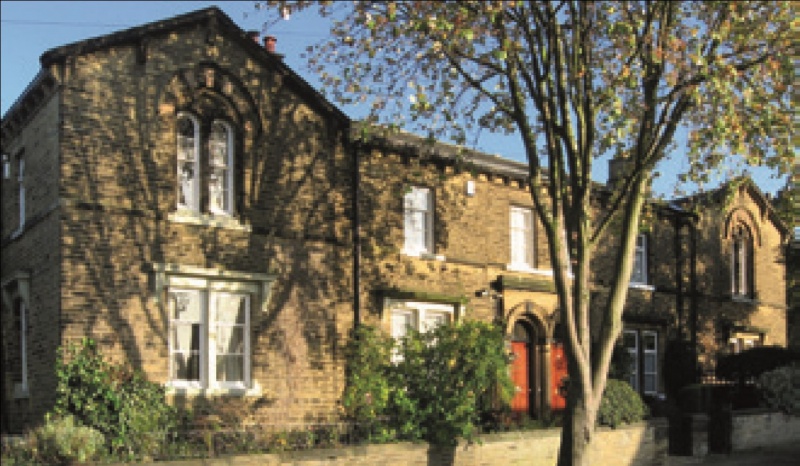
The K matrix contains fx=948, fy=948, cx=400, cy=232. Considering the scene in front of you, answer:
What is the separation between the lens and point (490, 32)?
14.2m

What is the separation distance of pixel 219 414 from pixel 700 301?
17.9m

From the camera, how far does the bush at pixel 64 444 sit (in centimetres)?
1280

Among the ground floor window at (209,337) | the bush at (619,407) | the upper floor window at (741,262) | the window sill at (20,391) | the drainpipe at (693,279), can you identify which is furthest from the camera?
the upper floor window at (741,262)

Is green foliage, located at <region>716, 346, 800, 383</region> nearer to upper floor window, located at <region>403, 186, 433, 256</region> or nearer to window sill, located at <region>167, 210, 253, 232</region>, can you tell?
upper floor window, located at <region>403, 186, 433, 256</region>

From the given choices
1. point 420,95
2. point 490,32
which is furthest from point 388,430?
point 490,32

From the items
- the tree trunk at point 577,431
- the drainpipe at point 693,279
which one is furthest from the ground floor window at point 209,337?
the drainpipe at point 693,279

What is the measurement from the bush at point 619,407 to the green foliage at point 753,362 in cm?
748

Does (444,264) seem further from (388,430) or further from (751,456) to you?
(751,456)

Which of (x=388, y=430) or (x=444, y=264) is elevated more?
(x=444, y=264)

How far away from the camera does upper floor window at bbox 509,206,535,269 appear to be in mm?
23984

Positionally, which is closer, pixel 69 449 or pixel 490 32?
pixel 69 449

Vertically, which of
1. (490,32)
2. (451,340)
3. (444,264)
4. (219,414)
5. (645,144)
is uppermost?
(490,32)

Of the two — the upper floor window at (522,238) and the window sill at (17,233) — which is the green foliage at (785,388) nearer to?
the upper floor window at (522,238)

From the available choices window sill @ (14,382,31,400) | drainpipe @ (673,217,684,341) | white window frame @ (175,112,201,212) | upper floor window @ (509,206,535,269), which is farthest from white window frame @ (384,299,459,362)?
drainpipe @ (673,217,684,341)
